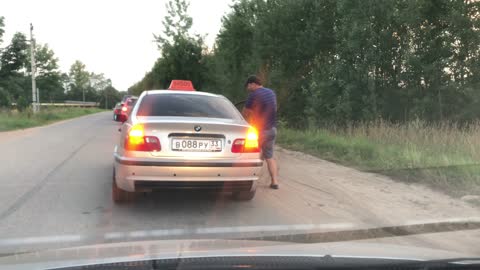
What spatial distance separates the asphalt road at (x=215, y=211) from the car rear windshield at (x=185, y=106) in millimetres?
1205

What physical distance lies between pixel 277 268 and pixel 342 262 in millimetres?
362

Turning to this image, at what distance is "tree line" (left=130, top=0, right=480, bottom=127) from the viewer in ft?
50.5

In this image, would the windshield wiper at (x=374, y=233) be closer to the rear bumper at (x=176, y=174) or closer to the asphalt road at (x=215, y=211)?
the asphalt road at (x=215, y=211)

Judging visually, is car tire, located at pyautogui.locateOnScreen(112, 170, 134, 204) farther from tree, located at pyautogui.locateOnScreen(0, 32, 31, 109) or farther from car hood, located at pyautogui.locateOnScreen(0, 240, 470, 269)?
tree, located at pyautogui.locateOnScreen(0, 32, 31, 109)

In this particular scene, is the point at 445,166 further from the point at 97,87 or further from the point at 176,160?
the point at 97,87

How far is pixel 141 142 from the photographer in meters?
5.45

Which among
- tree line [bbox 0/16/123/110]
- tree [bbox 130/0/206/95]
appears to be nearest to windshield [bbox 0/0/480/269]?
tree [bbox 130/0/206/95]

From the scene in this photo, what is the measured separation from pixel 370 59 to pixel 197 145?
12.6 m

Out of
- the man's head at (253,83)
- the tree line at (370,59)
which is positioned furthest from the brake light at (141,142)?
the tree line at (370,59)

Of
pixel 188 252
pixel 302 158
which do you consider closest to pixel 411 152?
pixel 302 158

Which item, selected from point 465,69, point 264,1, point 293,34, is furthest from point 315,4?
point 465,69

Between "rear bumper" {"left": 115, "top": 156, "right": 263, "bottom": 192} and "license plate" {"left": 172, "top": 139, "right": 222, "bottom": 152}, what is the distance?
0.16 meters

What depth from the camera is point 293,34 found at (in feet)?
67.8

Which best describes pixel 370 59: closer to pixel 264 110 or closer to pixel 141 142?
pixel 264 110
